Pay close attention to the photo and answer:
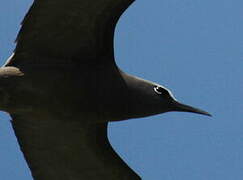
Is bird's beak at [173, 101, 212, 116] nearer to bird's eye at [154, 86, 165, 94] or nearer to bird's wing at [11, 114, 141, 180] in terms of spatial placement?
bird's eye at [154, 86, 165, 94]

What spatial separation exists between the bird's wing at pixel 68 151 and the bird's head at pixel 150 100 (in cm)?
110

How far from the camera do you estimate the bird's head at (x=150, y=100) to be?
10805mm

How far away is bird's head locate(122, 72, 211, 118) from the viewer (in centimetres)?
1080

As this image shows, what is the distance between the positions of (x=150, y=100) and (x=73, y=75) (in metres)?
1.31

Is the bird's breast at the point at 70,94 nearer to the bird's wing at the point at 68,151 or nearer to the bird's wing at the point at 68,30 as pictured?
the bird's wing at the point at 68,30

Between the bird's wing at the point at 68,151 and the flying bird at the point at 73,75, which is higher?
the flying bird at the point at 73,75

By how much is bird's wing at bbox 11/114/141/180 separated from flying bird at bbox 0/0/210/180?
0.32 metres

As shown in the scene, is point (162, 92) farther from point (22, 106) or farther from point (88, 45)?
point (22, 106)

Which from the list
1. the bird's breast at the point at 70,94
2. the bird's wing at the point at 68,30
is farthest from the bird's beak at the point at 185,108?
the bird's wing at the point at 68,30

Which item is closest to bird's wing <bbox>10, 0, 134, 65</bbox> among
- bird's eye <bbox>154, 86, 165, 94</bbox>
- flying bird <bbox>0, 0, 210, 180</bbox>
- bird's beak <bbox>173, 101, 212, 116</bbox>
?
flying bird <bbox>0, 0, 210, 180</bbox>

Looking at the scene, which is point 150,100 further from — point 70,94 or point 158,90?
point 70,94

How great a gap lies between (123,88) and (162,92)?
2.16ft

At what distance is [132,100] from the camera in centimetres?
1080

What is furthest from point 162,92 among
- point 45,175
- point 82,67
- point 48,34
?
point 45,175
